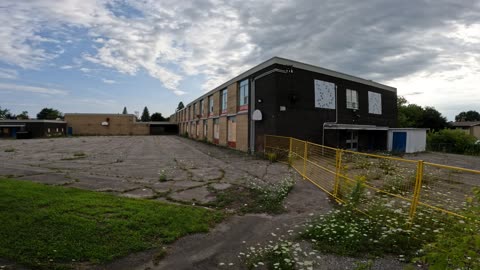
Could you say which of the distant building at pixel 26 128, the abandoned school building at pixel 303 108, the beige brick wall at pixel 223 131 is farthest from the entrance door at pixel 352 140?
the distant building at pixel 26 128

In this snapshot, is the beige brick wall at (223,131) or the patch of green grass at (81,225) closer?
the patch of green grass at (81,225)

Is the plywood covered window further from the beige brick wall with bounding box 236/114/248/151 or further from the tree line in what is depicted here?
the tree line

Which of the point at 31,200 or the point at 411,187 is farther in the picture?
the point at 411,187

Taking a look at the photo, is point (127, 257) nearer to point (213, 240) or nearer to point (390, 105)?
point (213, 240)

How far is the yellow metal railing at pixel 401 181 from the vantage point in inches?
212

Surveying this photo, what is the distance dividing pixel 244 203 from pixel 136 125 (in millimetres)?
61538

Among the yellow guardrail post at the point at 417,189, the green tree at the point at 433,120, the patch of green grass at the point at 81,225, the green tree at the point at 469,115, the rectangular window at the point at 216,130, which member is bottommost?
the patch of green grass at the point at 81,225

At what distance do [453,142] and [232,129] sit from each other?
23.3 m

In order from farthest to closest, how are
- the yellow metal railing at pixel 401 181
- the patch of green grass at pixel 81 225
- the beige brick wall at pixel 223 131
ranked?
the beige brick wall at pixel 223 131, the yellow metal railing at pixel 401 181, the patch of green grass at pixel 81 225

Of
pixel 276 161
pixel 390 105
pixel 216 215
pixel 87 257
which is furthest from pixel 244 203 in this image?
pixel 390 105

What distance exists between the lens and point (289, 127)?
19.2 meters

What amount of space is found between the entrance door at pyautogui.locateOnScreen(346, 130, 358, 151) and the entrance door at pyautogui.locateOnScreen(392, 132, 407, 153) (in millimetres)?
3326

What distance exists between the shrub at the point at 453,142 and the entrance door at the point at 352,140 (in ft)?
36.0

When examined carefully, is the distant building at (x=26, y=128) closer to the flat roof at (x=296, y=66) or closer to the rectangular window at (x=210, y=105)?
the rectangular window at (x=210, y=105)
